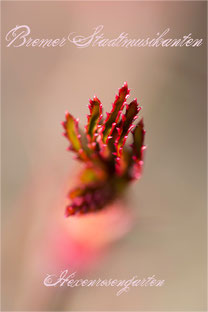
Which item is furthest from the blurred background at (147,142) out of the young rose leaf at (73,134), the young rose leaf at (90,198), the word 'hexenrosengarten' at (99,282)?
the young rose leaf at (73,134)

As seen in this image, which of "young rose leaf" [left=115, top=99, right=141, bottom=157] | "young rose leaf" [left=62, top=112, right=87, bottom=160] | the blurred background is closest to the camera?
"young rose leaf" [left=115, top=99, right=141, bottom=157]

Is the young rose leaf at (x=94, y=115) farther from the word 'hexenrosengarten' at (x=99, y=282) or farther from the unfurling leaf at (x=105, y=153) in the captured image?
the word 'hexenrosengarten' at (x=99, y=282)

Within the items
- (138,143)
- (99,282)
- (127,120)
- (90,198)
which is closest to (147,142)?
(99,282)

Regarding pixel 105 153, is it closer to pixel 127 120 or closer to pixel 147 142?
pixel 127 120

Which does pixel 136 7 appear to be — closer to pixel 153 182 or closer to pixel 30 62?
pixel 30 62

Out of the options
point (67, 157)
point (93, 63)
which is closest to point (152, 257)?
point (67, 157)

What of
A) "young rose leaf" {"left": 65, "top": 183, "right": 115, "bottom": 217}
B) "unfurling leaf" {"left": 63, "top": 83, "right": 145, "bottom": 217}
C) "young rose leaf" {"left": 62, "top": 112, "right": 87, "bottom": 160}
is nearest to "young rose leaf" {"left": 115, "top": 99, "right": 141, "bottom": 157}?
"unfurling leaf" {"left": 63, "top": 83, "right": 145, "bottom": 217}

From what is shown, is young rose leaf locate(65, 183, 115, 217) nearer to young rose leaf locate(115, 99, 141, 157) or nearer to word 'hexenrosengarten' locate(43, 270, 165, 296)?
young rose leaf locate(115, 99, 141, 157)

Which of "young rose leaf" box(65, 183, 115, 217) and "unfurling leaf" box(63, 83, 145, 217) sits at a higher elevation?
"unfurling leaf" box(63, 83, 145, 217)
